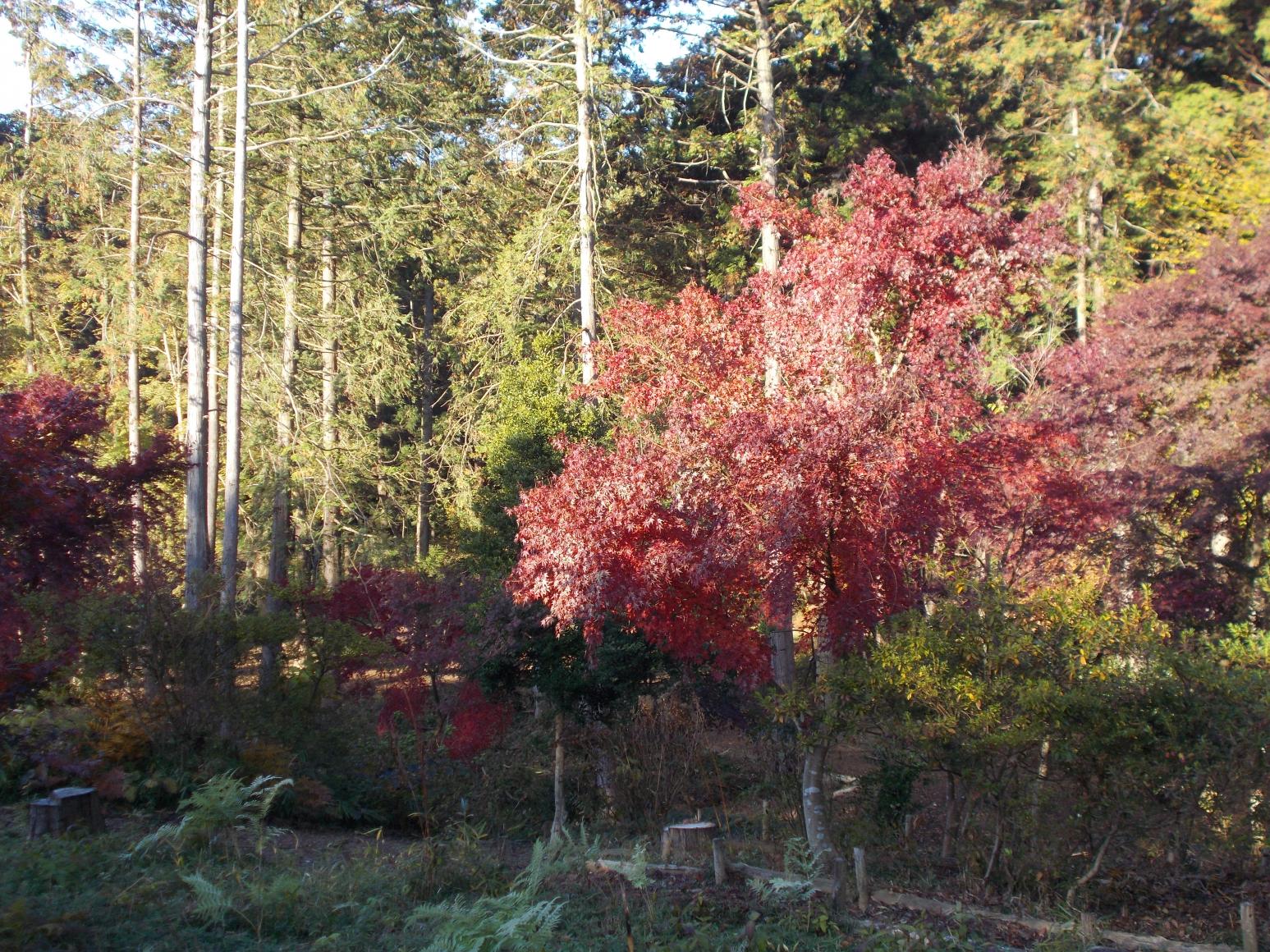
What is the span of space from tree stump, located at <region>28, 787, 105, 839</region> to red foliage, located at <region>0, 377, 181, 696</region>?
1466mm

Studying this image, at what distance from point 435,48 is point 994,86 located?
14.2 meters

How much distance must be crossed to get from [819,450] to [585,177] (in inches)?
494

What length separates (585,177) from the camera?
63.4ft

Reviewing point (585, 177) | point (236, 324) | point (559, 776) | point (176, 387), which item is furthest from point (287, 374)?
point (559, 776)

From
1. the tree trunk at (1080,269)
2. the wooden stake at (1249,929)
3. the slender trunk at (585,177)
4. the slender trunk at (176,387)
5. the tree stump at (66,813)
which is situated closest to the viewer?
the wooden stake at (1249,929)

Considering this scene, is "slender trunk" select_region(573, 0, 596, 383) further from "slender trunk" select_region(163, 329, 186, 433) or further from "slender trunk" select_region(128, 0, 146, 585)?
"slender trunk" select_region(163, 329, 186, 433)

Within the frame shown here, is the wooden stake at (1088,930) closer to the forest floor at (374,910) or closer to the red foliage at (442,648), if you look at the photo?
the forest floor at (374,910)

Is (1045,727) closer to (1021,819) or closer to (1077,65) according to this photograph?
(1021,819)

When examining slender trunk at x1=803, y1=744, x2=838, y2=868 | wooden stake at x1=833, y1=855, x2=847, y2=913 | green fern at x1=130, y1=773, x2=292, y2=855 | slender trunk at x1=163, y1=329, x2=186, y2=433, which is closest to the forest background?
slender trunk at x1=803, y1=744, x2=838, y2=868

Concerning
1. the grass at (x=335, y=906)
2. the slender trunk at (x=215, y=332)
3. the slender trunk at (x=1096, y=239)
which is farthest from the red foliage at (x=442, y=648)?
the slender trunk at (x=1096, y=239)

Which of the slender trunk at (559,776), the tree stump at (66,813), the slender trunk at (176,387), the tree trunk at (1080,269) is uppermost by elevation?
the tree trunk at (1080,269)

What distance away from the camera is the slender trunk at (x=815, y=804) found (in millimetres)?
9609

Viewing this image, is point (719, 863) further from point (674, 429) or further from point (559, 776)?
point (559, 776)

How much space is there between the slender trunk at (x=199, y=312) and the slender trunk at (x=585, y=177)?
6.43 m
